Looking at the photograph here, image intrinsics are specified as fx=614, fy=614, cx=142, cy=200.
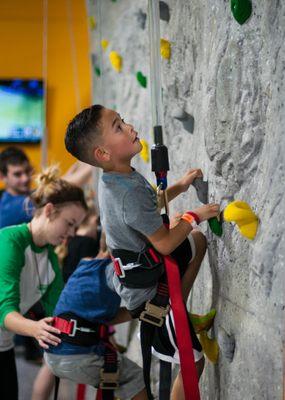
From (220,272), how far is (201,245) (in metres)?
0.13

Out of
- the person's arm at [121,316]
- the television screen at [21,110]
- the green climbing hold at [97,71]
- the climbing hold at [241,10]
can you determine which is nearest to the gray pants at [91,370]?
the person's arm at [121,316]

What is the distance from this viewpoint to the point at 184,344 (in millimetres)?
1656

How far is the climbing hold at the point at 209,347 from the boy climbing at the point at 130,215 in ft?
0.27

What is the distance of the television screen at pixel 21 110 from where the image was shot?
5.52 metres

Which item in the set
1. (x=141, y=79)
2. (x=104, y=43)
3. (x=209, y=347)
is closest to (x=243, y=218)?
(x=209, y=347)

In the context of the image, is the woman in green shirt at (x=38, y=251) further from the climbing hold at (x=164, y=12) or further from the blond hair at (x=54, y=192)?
the climbing hold at (x=164, y=12)

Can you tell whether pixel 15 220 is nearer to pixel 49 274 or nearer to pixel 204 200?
pixel 49 274

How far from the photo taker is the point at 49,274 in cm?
241

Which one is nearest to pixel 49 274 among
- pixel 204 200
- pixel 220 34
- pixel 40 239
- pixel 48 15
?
pixel 40 239

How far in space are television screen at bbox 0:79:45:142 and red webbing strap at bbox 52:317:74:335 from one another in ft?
12.2

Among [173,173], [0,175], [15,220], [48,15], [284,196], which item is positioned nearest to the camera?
[284,196]

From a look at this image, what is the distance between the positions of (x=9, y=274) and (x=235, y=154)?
0.95 m

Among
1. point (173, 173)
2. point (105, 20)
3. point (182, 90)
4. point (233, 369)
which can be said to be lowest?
point (233, 369)

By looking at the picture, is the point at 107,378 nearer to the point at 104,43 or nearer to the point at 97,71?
the point at 104,43
